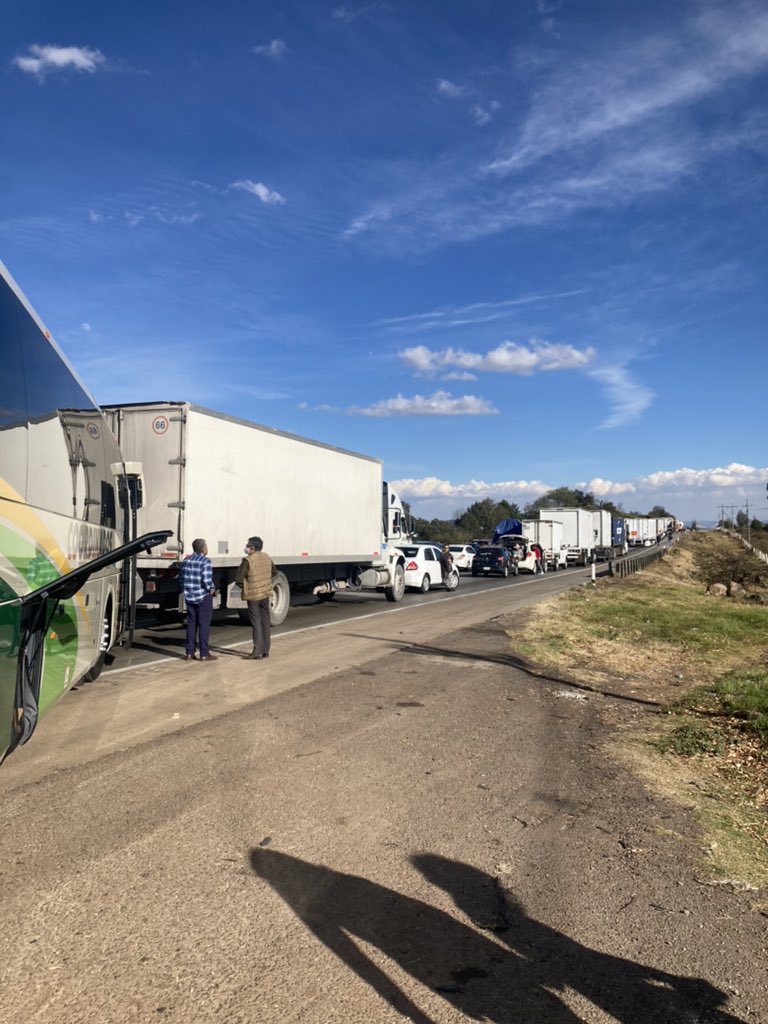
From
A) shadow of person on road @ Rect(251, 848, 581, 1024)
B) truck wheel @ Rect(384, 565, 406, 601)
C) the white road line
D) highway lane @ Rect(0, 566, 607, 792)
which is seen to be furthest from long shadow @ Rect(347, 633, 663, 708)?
truck wheel @ Rect(384, 565, 406, 601)

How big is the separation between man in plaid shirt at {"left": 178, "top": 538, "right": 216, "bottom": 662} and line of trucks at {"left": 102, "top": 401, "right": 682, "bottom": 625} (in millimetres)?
1704

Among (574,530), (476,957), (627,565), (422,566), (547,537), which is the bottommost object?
(476,957)

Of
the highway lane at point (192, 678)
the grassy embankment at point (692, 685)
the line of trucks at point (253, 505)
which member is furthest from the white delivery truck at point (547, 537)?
the highway lane at point (192, 678)

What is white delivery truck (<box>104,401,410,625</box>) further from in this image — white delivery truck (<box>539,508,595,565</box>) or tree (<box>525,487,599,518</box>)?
tree (<box>525,487,599,518</box>)

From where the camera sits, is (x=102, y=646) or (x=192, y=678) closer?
(x=102, y=646)

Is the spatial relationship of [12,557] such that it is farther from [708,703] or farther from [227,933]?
[708,703]

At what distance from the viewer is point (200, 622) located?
11617mm

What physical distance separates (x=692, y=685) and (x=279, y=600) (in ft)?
29.1

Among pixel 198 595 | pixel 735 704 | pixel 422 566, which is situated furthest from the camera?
pixel 422 566

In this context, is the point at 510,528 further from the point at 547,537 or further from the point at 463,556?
the point at 463,556

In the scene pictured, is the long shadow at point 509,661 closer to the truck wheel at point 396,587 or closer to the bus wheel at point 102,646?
the bus wheel at point 102,646

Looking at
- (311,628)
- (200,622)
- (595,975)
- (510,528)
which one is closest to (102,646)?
(200,622)

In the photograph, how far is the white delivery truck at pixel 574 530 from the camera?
53625mm

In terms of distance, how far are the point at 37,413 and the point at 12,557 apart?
4.44ft
